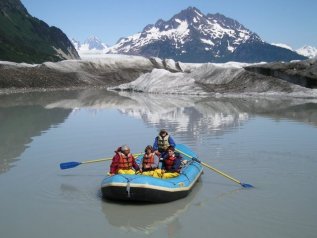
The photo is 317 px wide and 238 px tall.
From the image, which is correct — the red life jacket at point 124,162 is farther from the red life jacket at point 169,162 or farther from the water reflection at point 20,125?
the water reflection at point 20,125

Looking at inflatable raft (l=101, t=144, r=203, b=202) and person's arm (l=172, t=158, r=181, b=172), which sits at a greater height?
person's arm (l=172, t=158, r=181, b=172)

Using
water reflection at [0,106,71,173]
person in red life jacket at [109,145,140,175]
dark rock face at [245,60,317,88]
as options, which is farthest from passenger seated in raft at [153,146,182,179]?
dark rock face at [245,60,317,88]

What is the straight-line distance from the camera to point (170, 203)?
46.4 ft

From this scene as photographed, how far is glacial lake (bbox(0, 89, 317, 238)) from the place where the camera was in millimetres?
12289

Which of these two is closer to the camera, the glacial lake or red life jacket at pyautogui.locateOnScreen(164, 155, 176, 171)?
the glacial lake

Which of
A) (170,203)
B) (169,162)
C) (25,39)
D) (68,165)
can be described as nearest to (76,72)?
(68,165)

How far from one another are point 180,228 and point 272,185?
5.18 meters

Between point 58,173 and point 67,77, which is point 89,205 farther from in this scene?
point 67,77

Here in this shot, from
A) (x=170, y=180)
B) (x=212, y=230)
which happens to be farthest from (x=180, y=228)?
(x=170, y=180)

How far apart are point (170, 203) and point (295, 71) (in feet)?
188

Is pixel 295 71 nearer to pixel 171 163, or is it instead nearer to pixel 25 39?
pixel 171 163

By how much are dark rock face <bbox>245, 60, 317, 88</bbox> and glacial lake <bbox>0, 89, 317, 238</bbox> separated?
3441 cm

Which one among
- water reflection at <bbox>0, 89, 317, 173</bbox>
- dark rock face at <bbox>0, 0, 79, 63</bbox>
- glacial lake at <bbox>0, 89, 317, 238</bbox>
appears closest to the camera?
glacial lake at <bbox>0, 89, 317, 238</bbox>

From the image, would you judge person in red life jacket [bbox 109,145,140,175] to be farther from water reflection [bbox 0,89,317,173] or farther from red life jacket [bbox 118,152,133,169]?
water reflection [bbox 0,89,317,173]
